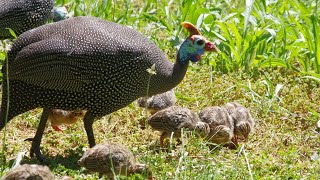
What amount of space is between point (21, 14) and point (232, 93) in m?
1.96

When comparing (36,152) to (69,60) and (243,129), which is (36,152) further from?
(243,129)

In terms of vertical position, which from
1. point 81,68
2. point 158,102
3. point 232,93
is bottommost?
point 232,93

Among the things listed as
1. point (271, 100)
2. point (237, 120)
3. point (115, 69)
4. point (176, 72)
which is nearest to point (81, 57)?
point (115, 69)

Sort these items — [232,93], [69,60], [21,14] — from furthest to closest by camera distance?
1. [21,14]
2. [232,93]
3. [69,60]

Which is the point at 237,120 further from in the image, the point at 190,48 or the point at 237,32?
the point at 237,32

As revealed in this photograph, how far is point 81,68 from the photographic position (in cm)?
577

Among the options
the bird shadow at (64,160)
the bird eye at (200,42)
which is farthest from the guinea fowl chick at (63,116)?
the bird eye at (200,42)

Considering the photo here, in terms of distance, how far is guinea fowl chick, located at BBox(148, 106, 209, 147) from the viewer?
6.19 meters

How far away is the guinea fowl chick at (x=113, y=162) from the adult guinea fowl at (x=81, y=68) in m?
0.58

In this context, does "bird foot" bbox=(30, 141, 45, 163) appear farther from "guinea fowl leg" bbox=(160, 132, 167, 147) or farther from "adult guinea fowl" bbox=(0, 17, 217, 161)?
"guinea fowl leg" bbox=(160, 132, 167, 147)

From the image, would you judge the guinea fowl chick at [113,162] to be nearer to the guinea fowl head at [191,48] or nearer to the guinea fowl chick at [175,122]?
the guinea fowl chick at [175,122]

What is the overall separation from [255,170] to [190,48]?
1.04m

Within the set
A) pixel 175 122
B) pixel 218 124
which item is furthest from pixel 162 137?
pixel 218 124

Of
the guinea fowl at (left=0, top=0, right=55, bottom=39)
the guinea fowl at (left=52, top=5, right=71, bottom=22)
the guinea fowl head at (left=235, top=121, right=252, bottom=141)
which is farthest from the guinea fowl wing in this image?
the guinea fowl at (left=52, top=5, right=71, bottom=22)
